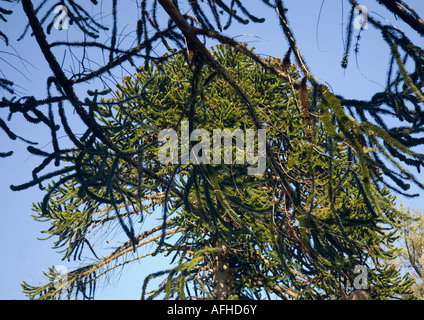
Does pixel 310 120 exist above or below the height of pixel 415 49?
below

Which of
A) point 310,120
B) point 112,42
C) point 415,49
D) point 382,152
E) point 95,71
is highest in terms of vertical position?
point 112,42

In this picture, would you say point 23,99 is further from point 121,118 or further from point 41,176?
point 121,118

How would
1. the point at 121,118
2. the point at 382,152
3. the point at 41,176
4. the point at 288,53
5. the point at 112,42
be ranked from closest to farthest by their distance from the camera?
the point at 382,152 → the point at 288,53 → the point at 41,176 → the point at 112,42 → the point at 121,118

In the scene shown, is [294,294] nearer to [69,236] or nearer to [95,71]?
[69,236]

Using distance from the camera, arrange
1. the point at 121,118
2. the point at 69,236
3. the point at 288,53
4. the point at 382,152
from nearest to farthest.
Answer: the point at 382,152
the point at 288,53
the point at 121,118
the point at 69,236

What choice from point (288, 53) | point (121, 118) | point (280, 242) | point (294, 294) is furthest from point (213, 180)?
point (294, 294)

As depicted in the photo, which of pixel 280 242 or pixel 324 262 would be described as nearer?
pixel 280 242

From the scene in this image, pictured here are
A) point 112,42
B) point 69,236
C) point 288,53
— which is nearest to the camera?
point 288,53

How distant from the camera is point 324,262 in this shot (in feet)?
9.77

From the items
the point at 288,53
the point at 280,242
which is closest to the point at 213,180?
the point at 280,242
